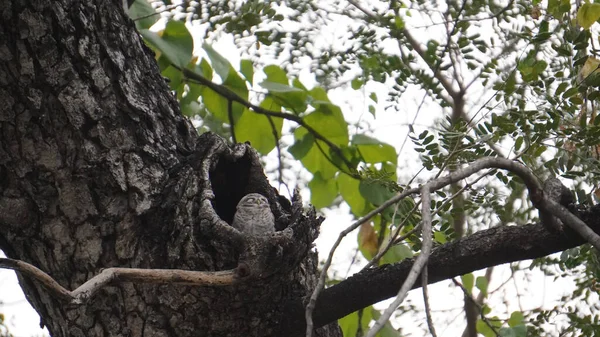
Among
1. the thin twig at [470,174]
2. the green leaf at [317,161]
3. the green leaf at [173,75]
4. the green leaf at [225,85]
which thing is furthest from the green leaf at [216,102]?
the thin twig at [470,174]

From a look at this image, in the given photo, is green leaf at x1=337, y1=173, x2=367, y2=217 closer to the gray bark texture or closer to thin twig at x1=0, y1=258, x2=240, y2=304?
the gray bark texture

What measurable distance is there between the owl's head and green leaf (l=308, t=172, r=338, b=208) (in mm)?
918

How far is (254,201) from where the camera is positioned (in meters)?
1.17

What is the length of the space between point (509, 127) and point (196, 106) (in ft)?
4.27

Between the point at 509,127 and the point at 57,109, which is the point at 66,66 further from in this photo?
the point at 509,127

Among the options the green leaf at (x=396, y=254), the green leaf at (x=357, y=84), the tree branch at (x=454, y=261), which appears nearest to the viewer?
the tree branch at (x=454, y=261)

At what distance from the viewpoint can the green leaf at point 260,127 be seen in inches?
80.3

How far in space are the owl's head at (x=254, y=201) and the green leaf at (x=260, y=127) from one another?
84 centimetres

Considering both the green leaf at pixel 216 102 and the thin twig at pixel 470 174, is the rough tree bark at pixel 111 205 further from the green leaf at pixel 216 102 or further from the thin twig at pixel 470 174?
the green leaf at pixel 216 102

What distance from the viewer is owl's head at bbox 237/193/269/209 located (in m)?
1.17

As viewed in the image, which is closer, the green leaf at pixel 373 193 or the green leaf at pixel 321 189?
the green leaf at pixel 373 193

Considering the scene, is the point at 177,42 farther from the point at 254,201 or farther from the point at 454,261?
the point at 454,261

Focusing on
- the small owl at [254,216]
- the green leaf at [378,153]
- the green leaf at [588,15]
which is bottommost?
the small owl at [254,216]

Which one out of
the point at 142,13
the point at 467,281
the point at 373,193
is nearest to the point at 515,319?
the point at 467,281
